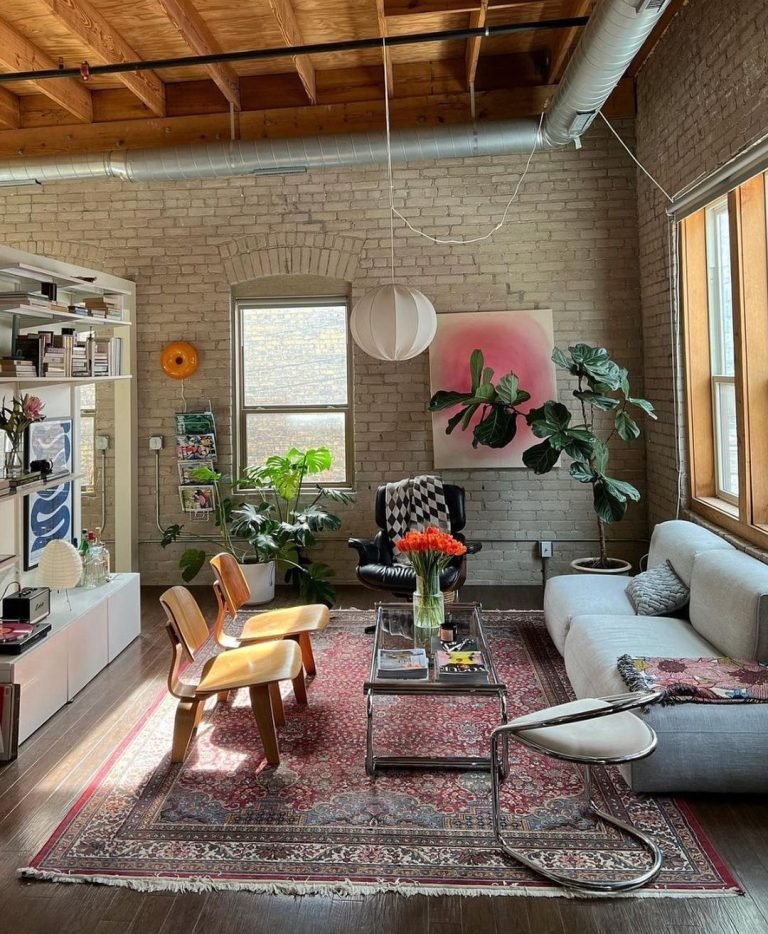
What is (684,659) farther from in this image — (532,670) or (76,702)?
(76,702)

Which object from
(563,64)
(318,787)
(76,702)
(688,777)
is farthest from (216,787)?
(563,64)

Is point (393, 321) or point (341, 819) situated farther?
point (393, 321)

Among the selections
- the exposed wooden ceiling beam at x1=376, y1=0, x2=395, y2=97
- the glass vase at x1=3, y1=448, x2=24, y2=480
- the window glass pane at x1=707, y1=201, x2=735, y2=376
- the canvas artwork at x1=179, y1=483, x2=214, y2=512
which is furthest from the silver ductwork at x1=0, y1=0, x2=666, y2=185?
the glass vase at x1=3, y1=448, x2=24, y2=480

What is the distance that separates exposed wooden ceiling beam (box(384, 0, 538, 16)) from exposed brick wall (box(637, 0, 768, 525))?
3.68 feet

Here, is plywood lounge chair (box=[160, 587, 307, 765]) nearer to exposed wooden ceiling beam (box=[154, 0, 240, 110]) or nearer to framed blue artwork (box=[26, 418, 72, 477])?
framed blue artwork (box=[26, 418, 72, 477])

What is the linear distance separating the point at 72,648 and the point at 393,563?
2.28m

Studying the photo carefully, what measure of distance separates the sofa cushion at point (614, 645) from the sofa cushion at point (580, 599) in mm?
244

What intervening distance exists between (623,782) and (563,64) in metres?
5.29

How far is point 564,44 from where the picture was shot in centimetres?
546

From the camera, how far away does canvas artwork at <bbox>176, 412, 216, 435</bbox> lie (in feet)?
21.5

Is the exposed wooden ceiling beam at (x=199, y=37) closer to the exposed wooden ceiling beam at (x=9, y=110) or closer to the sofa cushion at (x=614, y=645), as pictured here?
the exposed wooden ceiling beam at (x=9, y=110)

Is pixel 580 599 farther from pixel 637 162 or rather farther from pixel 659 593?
pixel 637 162

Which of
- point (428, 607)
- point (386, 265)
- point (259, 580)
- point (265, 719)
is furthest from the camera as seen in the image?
point (386, 265)

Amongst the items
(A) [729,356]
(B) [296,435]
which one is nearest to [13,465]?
(B) [296,435]
